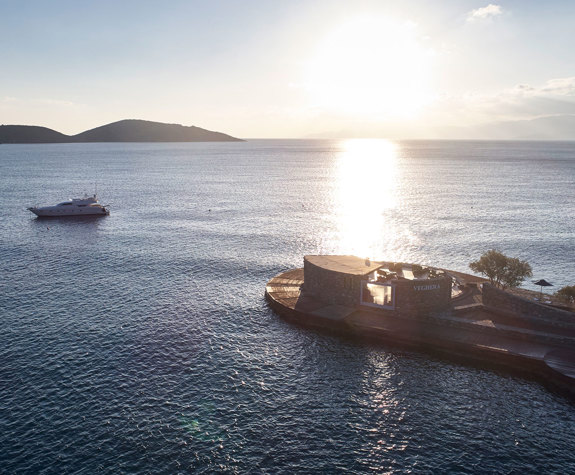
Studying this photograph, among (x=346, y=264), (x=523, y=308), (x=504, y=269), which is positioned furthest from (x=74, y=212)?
(x=523, y=308)

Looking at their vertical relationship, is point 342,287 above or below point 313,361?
above

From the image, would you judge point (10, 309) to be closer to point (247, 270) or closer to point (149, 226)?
point (247, 270)

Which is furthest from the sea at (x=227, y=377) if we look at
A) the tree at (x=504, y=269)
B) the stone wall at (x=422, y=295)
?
the tree at (x=504, y=269)

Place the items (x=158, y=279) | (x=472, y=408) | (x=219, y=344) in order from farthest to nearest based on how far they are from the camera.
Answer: (x=158, y=279) < (x=219, y=344) < (x=472, y=408)

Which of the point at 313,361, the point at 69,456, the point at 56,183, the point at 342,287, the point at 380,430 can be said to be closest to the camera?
the point at 69,456

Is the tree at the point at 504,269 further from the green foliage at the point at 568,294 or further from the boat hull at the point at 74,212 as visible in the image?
A: the boat hull at the point at 74,212

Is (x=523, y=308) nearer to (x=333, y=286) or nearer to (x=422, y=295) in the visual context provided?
(x=422, y=295)

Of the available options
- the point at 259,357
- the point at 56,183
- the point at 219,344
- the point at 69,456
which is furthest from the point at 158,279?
the point at 56,183

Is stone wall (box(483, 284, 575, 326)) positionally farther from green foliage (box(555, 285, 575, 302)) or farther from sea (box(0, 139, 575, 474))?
sea (box(0, 139, 575, 474))
